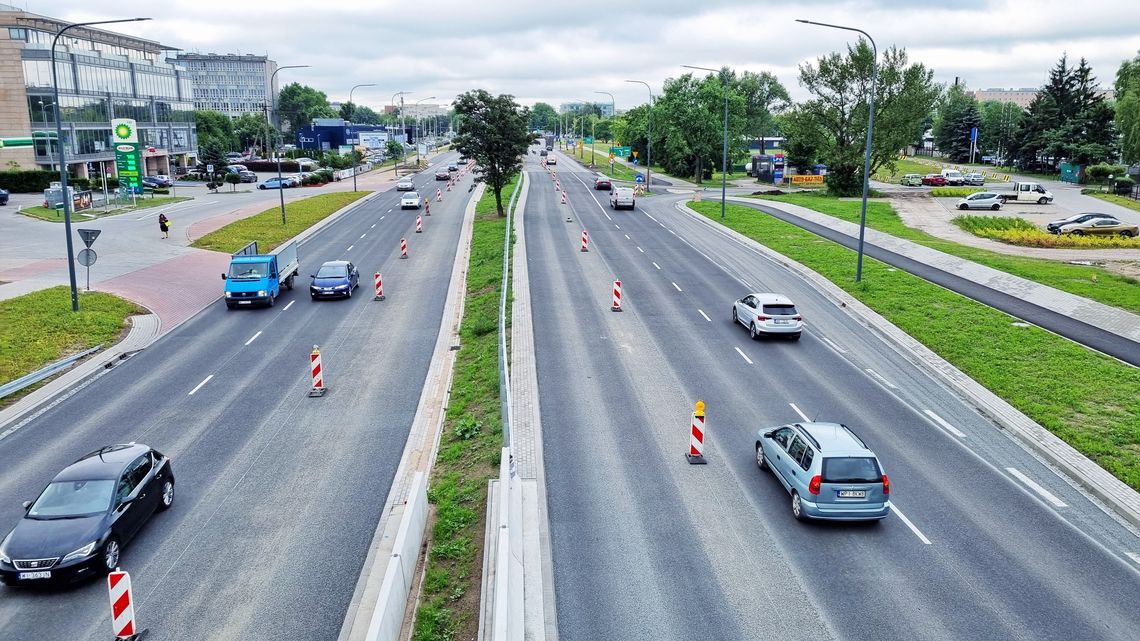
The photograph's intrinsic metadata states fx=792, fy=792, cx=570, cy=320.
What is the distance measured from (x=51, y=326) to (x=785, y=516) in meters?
25.6

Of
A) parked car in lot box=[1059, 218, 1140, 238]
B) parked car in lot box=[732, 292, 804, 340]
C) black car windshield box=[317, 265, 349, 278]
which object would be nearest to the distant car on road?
black car windshield box=[317, 265, 349, 278]

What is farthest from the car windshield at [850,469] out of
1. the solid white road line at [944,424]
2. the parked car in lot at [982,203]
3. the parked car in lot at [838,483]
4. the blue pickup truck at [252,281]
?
the parked car in lot at [982,203]

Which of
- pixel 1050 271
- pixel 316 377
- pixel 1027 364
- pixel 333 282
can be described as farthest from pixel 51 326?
pixel 1050 271

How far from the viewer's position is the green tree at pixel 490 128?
53438 millimetres

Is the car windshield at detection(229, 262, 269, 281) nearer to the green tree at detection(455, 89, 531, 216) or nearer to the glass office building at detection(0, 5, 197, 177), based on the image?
the green tree at detection(455, 89, 531, 216)

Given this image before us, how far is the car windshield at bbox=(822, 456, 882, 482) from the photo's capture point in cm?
1346

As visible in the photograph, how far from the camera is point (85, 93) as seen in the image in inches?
3223

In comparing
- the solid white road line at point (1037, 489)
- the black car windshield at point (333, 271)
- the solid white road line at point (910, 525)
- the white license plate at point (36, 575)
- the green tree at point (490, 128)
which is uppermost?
the green tree at point (490, 128)

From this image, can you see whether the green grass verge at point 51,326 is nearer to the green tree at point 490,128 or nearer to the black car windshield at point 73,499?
the black car windshield at point 73,499

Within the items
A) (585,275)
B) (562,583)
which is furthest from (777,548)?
(585,275)

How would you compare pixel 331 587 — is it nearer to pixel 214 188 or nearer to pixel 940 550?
pixel 940 550

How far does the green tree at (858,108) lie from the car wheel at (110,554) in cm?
6392

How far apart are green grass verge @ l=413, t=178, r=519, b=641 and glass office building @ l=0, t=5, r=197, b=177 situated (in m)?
57.3

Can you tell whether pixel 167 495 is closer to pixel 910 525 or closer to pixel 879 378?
pixel 910 525
